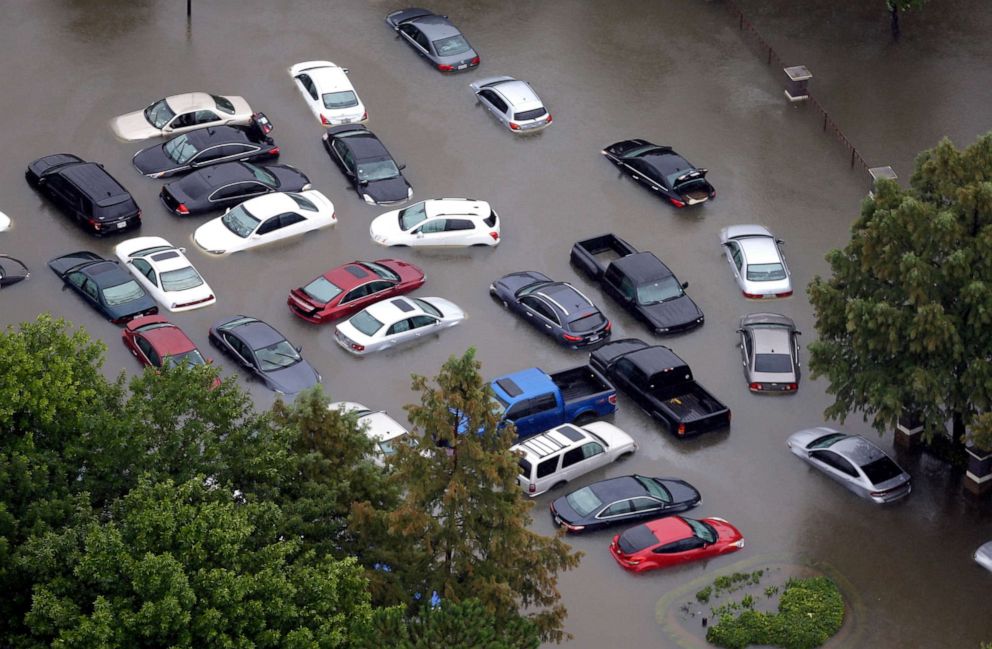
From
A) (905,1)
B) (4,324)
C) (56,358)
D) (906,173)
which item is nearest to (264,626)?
(56,358)

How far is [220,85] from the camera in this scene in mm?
59031

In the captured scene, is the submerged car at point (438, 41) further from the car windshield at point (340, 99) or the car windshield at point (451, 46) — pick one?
the car windshield at point (340, 99)

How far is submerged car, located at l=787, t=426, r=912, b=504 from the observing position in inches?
1724

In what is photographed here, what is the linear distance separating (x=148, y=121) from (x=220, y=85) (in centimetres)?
372

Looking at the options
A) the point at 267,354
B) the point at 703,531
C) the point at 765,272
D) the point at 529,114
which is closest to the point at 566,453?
the point at 703,531

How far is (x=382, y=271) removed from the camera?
49.8 metres

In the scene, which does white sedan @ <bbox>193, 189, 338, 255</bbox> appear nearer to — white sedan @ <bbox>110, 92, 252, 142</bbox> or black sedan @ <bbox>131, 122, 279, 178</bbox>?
black sedan @ <bbox>131, 122, 279, 178</bbox>

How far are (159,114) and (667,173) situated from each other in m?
17.5

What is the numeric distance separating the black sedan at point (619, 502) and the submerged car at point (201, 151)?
18.9 metres

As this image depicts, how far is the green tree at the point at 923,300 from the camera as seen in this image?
41906 millimetres

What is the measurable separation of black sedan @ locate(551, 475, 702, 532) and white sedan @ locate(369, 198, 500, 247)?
11.8 meters

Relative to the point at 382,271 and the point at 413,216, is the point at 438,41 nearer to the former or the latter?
the point at 413,216

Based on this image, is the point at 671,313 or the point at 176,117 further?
the point at 176,117

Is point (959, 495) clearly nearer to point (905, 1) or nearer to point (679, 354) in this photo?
point (679, 354)
